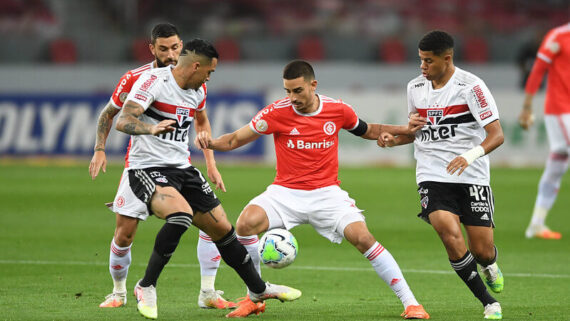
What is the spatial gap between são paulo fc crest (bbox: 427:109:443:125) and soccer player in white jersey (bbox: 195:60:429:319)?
0.74 ft

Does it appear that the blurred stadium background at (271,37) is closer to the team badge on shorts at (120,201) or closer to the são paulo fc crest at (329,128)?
the são paulo fc crest at (329,128)

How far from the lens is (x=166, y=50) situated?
761 cm

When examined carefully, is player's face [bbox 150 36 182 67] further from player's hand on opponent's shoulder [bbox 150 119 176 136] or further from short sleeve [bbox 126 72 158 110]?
player's hand on opponent's shoulder [bbox 150 119 176 136]

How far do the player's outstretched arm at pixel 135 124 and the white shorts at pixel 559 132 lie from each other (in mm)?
5744

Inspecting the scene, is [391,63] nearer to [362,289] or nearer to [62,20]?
[62,20]

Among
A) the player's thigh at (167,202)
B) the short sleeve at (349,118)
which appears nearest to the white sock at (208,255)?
the player's thigh at (167,202)

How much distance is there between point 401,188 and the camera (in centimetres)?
1755

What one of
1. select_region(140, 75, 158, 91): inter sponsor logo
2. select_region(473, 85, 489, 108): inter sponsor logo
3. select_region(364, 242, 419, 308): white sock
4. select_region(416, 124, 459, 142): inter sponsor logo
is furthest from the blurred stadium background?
select_region(364, 242, 419, 308): white sock

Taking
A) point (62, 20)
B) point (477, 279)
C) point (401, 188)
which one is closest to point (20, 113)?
point (62, 20)

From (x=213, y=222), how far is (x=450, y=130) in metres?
1.91

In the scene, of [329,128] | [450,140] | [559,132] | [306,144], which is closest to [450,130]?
[450,140]

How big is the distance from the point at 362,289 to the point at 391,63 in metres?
17.8

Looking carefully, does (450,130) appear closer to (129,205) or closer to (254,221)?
(254,221)

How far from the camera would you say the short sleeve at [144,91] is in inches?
263
